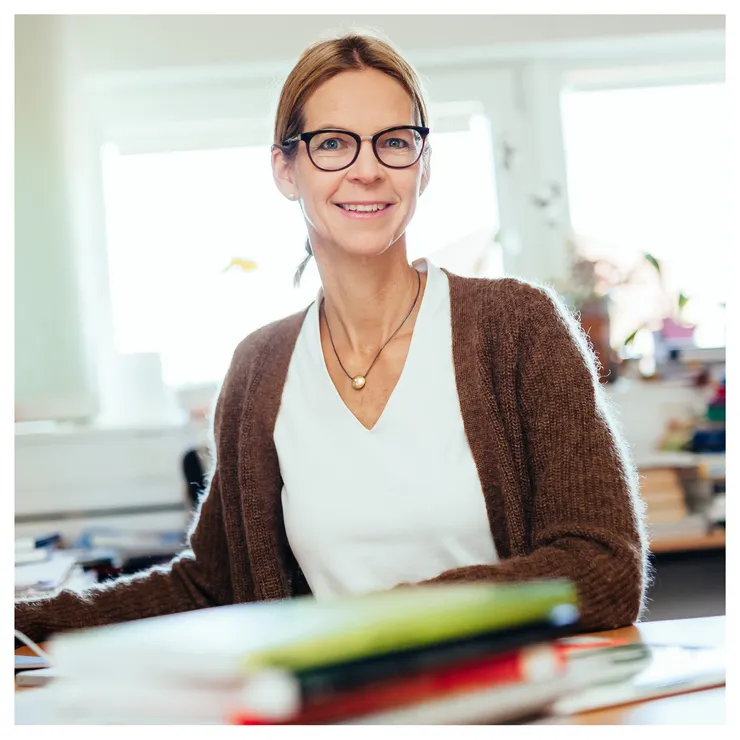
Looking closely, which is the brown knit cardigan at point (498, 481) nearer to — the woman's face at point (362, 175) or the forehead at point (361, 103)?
the woman's face at point (362, 175)

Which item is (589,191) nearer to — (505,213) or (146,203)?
(505,213)

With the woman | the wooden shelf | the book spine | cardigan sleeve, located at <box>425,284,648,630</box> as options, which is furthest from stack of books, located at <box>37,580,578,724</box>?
the wooden shelf

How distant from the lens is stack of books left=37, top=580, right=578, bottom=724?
456 millimetres

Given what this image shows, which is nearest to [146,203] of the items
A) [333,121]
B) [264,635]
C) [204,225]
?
[204,225]

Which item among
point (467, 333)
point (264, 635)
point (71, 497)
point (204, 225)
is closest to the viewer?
point (264, 635)

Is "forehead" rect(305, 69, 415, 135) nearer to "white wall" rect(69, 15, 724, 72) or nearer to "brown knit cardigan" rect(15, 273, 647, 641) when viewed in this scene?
"brown knit cardigan" rect(15, 273, 647, 641)

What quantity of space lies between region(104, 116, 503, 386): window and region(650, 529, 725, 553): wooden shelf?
1.04m

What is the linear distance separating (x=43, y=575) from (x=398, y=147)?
915mm

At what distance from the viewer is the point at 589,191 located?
294 centimetres

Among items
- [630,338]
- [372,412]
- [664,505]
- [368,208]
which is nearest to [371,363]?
[372,412]

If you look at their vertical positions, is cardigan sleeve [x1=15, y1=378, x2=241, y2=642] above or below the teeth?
below

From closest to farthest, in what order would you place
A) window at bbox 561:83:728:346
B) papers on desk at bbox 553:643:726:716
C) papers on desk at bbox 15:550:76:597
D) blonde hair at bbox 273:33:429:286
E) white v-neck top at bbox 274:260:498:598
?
papers on desk at bbox 553:643:726:716, white v-neck top at bbox 274:260:498:598, blonde hair at bbox 273:33:429:286, papers on desk at bbox 15:550:76:597, window at bbox 561:83:728:346

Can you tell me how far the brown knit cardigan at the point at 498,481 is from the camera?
0.82 m
